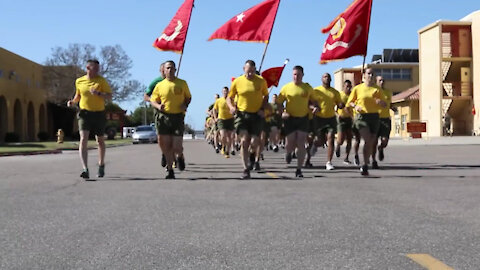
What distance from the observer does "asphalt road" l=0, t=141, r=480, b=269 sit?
4.12m

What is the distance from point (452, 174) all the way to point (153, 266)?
8.13m

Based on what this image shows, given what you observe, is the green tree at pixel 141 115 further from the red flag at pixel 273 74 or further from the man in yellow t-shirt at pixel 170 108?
the man in yellow t-shirt at pixel 170 108

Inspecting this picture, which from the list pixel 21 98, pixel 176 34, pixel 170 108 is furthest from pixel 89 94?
pixel 21 98

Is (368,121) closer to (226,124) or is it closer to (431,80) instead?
(226,124)

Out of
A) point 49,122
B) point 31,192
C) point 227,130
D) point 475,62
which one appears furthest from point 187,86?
point 49,122

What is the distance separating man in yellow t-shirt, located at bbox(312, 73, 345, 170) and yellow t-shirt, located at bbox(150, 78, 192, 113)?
341cm

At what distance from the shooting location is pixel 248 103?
10398mm

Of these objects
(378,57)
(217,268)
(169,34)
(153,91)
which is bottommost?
(217,268)

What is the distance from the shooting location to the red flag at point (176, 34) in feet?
45.6

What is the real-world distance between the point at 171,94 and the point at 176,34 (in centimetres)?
375

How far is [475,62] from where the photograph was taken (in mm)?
46750

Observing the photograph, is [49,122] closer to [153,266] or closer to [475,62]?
[475,62]

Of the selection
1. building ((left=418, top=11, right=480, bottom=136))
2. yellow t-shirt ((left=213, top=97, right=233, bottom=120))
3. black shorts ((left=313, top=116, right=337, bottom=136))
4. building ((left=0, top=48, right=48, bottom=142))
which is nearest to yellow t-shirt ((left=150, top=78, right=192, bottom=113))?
black shorts ((left=313, top=116, right=337, bottom=136))

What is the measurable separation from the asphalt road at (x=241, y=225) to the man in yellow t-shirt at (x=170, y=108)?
1.61 m
